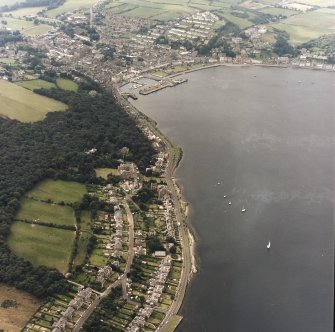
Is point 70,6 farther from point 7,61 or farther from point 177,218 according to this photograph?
point 177,218

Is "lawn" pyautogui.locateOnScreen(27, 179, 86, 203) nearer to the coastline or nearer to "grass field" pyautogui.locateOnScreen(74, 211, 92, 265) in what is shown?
"grass field" pyautogui.locateOnScreen(74, 211, 92, 265)

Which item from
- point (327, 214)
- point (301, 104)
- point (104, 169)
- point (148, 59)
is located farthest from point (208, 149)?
point (148, 59)

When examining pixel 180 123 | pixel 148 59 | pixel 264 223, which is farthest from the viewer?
pixel 148 59

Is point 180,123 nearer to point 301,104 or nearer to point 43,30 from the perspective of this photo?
point 301,104

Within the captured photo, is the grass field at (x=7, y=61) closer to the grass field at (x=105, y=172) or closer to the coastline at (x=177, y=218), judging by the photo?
the coastline at (x=177, y=218)

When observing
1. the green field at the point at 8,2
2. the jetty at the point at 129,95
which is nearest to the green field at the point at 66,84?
the jetty at the point at 129,95

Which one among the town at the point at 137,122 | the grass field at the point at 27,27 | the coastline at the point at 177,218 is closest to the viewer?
the town at the point at 137,122

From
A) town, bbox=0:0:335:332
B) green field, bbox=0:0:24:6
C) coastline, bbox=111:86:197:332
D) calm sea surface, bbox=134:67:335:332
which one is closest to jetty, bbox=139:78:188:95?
town, bbox=0:0:335:332

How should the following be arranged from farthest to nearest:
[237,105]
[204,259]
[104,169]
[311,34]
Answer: [311,34] → [237,105] → [104,169] → [204,259]
